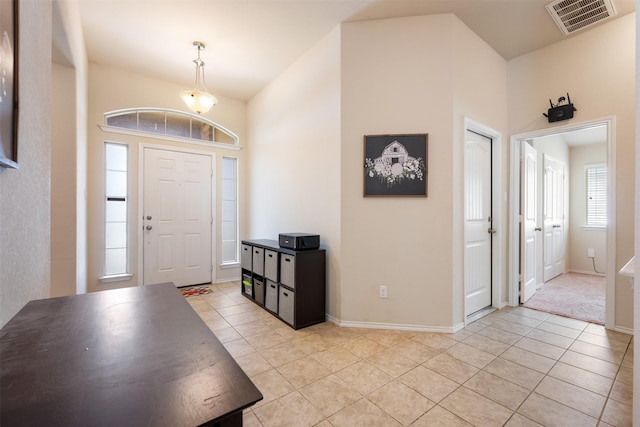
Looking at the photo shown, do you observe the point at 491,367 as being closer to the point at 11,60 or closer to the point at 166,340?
the point at 166,340

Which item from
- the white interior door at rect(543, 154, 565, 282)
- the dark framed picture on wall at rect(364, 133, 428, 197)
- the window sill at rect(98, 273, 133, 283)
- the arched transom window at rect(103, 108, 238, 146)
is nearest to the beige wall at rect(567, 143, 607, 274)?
the white interior door at rect(543, 154, 565, 282)

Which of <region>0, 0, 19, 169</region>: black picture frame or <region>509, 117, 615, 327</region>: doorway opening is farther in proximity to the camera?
<region>509, 117, 615, 327</region>: doorway opening

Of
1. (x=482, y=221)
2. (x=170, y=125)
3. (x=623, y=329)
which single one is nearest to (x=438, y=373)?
(x=482, y=221)

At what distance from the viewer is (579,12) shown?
260cm

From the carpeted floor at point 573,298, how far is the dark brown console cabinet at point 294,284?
101 inches

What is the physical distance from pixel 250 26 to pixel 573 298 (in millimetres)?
5123

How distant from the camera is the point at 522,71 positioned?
11.0ft

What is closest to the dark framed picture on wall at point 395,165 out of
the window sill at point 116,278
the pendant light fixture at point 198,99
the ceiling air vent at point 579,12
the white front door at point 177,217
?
the ceiling air vent at point 579,12

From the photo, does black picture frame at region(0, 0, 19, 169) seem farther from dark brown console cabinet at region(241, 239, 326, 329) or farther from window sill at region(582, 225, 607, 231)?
window sill at region(582, 225, 607, 231)

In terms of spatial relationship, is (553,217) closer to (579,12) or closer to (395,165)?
(579,12)

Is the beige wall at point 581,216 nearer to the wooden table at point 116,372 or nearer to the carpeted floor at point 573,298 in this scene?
the carpeted floor at point 573,298

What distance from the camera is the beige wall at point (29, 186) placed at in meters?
0.95

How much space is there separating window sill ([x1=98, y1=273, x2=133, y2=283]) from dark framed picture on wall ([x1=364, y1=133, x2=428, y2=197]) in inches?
130

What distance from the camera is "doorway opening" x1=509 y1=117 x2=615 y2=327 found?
3066 mm
